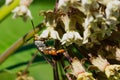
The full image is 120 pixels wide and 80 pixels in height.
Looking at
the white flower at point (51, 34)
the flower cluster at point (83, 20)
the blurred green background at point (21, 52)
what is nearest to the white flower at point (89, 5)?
the flower cluster at point (83, 20)

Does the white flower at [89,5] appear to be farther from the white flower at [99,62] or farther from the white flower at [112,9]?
the white flower at [99,62]

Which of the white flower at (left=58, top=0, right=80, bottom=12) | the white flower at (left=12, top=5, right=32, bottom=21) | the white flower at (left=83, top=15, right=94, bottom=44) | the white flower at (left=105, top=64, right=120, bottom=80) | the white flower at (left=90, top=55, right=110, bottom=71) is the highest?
the white flower at (left=12, top=5, right=32, bottom=21)

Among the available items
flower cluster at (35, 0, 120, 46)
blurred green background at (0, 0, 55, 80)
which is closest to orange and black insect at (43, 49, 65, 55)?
flower cluster at (35, 0, 120, 46)

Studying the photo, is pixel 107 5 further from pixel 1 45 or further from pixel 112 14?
pixel 1 45

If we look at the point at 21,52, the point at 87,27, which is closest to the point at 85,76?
the point at 87,27

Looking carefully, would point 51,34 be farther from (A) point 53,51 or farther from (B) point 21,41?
(B) point 21,41

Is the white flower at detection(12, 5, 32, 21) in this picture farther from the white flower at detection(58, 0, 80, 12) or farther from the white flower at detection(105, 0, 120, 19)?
the white flower at detection(105, 0, 120, 19)

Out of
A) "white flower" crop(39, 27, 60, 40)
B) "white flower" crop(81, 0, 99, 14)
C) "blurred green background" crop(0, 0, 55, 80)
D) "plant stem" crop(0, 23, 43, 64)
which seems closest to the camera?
"white flower" crop(81, 0, 99, 14)
